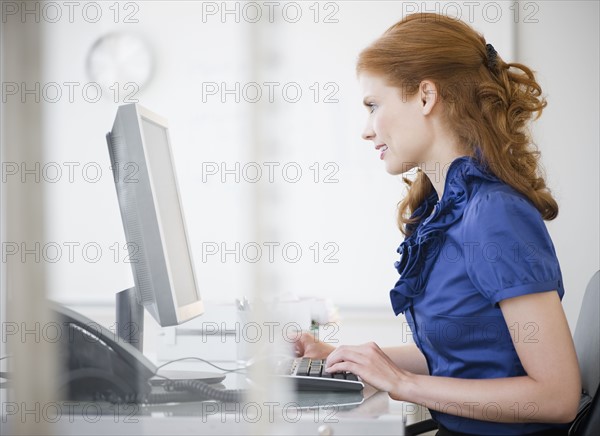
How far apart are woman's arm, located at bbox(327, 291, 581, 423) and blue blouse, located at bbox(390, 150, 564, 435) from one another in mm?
11

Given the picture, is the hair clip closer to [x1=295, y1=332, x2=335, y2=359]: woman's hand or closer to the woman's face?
the woman's face

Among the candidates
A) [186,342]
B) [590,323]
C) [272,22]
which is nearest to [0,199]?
[272,22]

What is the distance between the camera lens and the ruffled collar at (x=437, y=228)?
1.21m

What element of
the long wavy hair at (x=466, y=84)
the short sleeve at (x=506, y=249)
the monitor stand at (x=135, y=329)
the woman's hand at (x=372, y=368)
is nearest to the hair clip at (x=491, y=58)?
the long wavy hair at (x=466, y=84)

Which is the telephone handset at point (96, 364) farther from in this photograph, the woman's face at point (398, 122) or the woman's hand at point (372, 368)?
the woman's face at point (398, 122)

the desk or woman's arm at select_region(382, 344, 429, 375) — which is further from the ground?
the desk

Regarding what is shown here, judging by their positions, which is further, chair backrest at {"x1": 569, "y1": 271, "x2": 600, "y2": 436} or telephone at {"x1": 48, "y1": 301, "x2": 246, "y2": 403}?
chair backrest at {"x1": 569, "y1": 271, "x2": 600, "y2": 436}

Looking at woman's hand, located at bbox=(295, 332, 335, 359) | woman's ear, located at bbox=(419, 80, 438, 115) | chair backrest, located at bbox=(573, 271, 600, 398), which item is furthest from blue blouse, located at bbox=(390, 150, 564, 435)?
chair backrest, located at bbox=(573, 271, 600, 398)

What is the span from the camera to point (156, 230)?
97cm

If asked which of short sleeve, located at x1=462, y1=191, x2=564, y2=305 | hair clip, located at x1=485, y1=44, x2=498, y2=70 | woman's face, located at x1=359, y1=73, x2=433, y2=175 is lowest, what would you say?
short sleeve, located at x1=462, y1=191, x2=564, y2=305

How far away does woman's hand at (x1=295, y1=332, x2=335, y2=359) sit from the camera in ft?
4.79

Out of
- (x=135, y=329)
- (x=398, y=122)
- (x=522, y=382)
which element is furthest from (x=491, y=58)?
(x=135, y=329)

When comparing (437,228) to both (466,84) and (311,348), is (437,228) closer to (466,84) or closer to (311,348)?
(466,84)

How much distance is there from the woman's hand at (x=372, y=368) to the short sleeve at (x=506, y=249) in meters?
0.20
